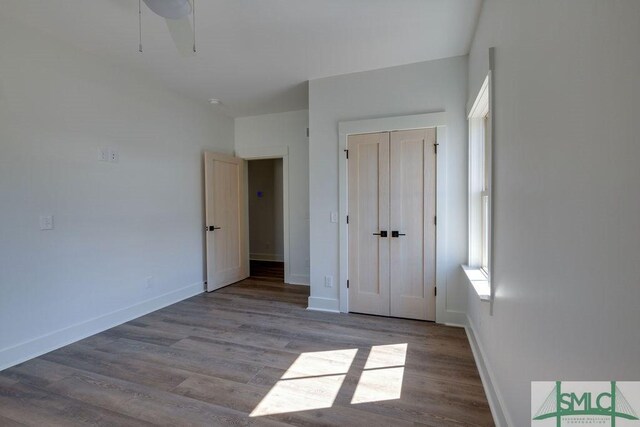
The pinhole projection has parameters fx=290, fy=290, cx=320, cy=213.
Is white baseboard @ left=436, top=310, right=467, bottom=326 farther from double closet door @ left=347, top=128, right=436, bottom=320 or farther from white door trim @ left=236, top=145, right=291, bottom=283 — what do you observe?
white door trim @ left=236, top=145, right=291, bottom=283

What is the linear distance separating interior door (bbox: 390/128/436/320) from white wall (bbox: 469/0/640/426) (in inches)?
53.8

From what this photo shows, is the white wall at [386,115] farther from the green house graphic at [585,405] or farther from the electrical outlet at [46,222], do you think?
the electrical outlet at [46,222]

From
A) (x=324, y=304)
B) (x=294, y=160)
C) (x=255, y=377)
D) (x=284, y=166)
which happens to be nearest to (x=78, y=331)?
(x=255, y=377)

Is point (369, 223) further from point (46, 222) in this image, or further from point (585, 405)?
point (46, 222)

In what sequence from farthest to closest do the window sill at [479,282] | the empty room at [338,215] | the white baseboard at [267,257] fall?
the white baseboard at [267,257], the window sill at [479,282], the empty room at [338,215]

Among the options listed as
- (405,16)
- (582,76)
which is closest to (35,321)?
(582,76)

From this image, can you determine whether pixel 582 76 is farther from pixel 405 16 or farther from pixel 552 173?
pixel 405 16

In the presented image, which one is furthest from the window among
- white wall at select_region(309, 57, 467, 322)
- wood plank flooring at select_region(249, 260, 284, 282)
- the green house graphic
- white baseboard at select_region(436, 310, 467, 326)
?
wood plank flooring at select_region(249, 260, 284, 282)

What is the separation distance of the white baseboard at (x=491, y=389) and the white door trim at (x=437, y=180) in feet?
2.33

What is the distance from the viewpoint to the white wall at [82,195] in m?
2.37

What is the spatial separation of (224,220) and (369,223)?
2.49m

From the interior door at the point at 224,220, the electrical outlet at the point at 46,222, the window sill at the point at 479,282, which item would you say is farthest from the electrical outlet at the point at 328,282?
the electrical outlet at the point at 46,222

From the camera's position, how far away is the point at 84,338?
2.81 metres

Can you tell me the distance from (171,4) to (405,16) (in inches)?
68.1
